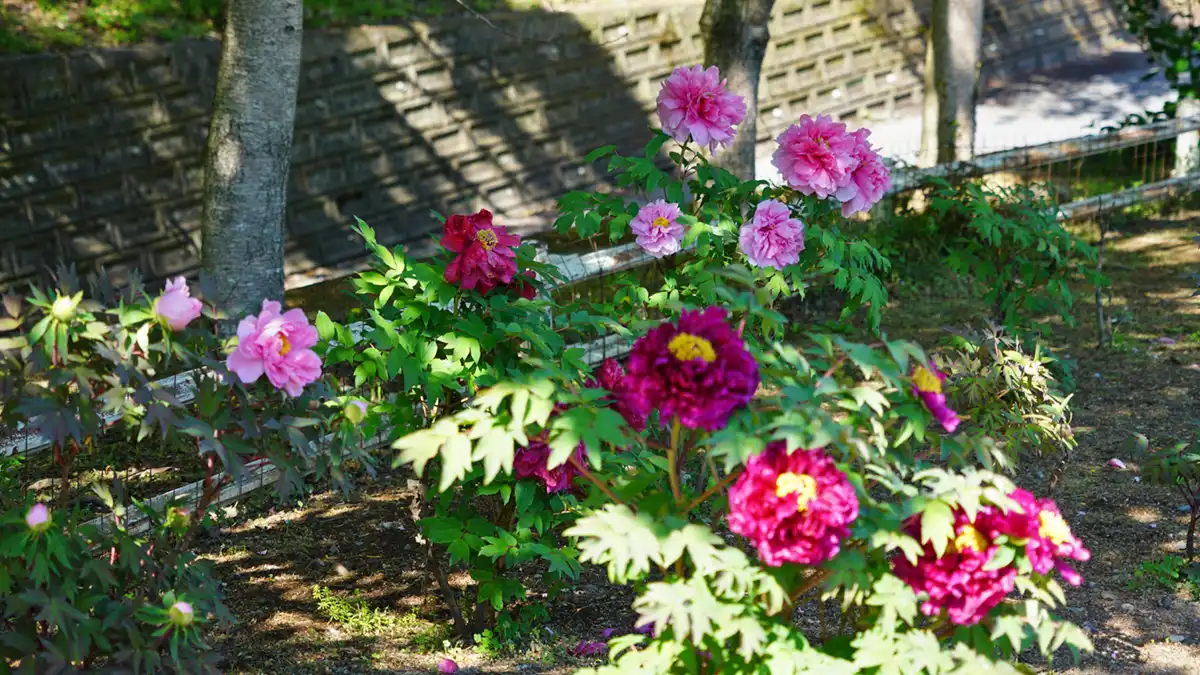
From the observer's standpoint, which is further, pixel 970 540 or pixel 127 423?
pixel 127 423

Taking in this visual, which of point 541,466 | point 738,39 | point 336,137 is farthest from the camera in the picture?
point 336,137

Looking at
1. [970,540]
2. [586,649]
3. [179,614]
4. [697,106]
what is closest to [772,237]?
[697,106]

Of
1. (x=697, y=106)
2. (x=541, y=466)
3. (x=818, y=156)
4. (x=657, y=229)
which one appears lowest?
(x=541, y=466)

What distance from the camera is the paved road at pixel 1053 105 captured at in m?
11.1

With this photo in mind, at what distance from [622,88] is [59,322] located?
8672 mm

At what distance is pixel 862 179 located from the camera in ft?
12.3

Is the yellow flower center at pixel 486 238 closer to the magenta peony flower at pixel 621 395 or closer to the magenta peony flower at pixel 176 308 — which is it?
the magenta peony flower at pixel 621 395

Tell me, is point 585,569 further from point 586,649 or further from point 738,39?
point 738,39

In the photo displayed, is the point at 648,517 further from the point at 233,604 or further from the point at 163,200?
the point at 163,200

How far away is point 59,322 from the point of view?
2.48 meters

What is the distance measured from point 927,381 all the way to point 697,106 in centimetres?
164

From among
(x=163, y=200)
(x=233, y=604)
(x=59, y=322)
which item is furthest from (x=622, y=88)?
(x=59, y=322)

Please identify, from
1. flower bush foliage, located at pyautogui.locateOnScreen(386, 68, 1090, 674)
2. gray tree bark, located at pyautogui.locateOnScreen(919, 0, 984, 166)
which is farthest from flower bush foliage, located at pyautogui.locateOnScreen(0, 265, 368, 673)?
gray tree bark, located at pyautogui.locateOnScreen(919, 0, 984, 166)

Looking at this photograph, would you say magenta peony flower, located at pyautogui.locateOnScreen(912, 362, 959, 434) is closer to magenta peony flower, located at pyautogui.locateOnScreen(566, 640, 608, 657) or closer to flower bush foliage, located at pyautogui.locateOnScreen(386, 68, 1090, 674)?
flower bush foliage, located at pyautogui.locateOnScreen(386, 68, 1090, 674)
